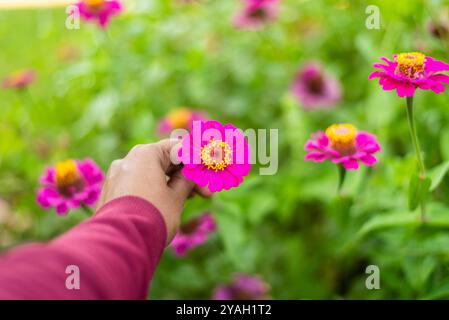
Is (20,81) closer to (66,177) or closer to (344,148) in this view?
(66,177)

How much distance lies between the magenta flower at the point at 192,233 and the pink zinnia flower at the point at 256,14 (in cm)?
68

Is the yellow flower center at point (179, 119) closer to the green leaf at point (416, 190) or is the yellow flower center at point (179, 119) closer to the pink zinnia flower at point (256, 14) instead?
the pink zinnia flower at point (256, 14)

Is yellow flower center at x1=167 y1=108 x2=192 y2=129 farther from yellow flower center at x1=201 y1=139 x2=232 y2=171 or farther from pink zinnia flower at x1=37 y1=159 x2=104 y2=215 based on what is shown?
yellow flower center at x1=201 y1=139 x2=232 y2=171

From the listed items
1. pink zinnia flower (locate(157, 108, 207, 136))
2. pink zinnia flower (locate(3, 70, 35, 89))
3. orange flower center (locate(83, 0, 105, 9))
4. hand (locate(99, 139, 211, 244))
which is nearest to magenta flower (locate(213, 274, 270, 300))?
pink zinnia flower (locate(157, 108, 207, 136))

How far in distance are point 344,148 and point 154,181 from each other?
275 mm

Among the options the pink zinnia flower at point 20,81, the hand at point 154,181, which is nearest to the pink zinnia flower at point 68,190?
the hand at point 154,181

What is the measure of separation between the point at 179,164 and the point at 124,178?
8 cm

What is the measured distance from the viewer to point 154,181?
61cm

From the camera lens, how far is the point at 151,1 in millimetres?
1704

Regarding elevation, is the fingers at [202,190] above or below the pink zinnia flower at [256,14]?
below

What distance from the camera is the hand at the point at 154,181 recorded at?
60 centimetres

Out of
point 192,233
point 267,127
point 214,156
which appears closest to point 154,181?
point 214,156

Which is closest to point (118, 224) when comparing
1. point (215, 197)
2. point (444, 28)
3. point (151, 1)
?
point (215, 197)

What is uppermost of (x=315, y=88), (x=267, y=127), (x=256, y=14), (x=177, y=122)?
(x=256, y=14)
